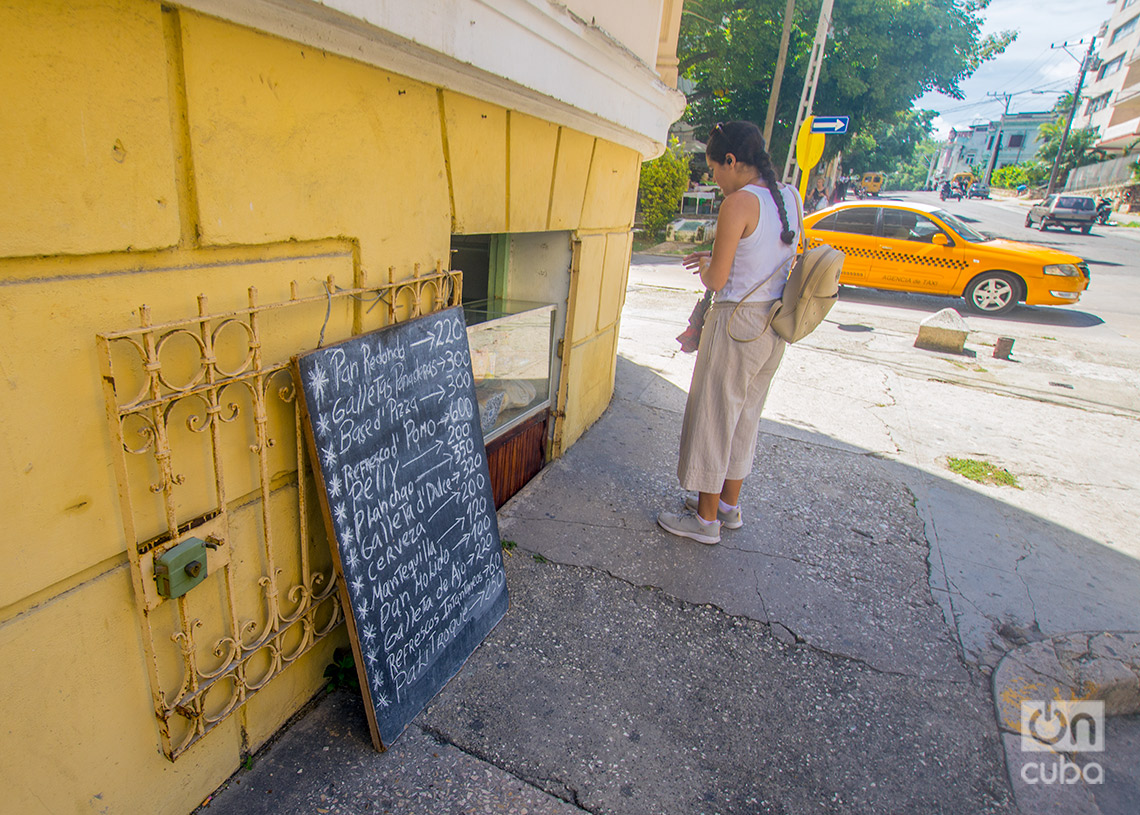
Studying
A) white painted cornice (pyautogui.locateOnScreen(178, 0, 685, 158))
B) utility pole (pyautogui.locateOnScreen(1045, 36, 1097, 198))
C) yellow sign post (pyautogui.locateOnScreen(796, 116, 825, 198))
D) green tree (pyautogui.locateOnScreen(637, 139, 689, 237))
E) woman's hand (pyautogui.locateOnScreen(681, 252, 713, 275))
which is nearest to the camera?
white painted cornice (pyautogui.locateOnScreen(178, 0, 685, 158))

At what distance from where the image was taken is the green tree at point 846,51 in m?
18.3

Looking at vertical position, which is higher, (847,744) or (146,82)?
(146,82)

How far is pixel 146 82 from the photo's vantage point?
133 centimetres

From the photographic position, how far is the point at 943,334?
7516 mm

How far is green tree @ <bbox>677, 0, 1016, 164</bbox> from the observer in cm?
1833

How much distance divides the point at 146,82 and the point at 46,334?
0.56 metres

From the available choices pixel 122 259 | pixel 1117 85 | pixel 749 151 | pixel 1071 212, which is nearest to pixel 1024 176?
pixel 1117 85

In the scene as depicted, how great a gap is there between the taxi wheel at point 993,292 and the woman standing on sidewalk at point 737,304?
8.79m

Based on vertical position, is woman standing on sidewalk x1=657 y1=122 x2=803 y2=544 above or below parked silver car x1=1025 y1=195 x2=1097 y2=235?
below

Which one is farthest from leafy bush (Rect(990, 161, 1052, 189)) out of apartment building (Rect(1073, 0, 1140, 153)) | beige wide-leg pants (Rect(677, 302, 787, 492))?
beige wide-leg pants (Rect(677, 302, 787, 492))

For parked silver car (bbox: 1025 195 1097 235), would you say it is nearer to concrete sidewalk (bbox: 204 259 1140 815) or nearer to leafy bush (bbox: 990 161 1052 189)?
leafy bush (bbox: 990 161 1052 189)

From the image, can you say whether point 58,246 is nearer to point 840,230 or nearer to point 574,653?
point 574,653

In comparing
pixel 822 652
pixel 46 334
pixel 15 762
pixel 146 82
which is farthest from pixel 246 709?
pixel 822 652

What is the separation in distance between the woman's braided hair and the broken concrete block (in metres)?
5.79
